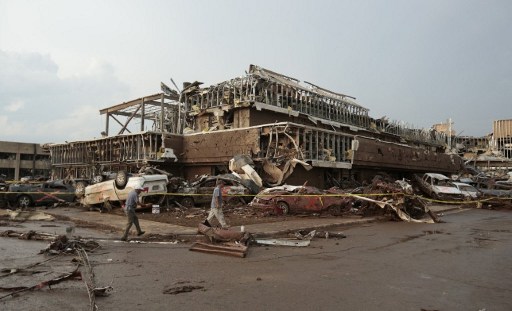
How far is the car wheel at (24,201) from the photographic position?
20295mm

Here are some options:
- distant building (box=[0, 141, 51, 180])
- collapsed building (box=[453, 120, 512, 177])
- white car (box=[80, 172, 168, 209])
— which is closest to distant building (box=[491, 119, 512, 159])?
collapsed building (box=[453, 120, 512, 177])

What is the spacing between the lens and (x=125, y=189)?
690 inches

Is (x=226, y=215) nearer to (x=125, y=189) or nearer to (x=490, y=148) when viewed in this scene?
(x=125, y=189)

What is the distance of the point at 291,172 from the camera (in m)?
22.2

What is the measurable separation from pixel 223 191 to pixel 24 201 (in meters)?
10.6

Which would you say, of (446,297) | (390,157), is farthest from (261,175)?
(446,297)

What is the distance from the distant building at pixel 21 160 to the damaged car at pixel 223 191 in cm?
4647

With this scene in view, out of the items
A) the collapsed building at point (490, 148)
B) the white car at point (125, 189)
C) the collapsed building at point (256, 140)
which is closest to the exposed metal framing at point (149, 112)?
the collapsed building at point (256, 140)

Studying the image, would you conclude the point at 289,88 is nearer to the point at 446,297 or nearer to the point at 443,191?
the point at 443,191

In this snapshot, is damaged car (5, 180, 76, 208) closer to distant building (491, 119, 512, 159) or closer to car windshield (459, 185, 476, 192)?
car windshield (459, 185, 476, 192)

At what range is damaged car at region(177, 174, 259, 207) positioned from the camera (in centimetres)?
1865

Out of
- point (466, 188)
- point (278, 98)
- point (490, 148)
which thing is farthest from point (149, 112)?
point (490, 148)

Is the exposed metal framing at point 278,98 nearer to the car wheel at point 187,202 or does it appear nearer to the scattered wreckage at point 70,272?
the car wheel at point 187,202

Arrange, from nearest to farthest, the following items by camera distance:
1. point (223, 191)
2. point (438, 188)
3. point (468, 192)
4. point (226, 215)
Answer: point (226, 215), point (223, 191), point (468, 192), point (438, 188)
